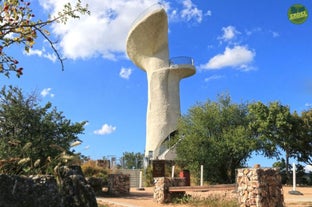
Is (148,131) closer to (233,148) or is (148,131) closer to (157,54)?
(157,54)

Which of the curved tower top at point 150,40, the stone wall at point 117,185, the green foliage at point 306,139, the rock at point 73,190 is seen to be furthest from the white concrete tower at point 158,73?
the rock at point 73,190

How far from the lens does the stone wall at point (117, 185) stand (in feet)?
69.9

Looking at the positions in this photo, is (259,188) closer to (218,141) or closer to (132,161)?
(218,141)

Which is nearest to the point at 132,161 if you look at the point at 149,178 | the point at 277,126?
the point at 149,178

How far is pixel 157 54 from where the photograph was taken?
4684 cm

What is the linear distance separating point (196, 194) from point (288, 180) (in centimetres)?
1521

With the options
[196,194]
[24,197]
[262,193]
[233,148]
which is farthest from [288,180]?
[24,197]

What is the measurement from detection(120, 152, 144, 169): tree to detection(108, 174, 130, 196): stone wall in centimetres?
1884

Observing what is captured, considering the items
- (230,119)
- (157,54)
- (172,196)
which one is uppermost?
(157,54)

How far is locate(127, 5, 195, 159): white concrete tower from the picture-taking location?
44781 mm

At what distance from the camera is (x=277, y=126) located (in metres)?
29.1

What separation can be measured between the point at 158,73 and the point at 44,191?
41.3 metres

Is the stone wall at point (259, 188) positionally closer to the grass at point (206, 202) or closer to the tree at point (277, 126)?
the grass at point (206, 202)

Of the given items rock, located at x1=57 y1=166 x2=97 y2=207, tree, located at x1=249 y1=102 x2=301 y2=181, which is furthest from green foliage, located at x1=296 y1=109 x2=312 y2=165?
rock, located at x1=57 y1=166 x2=97 y2=207
